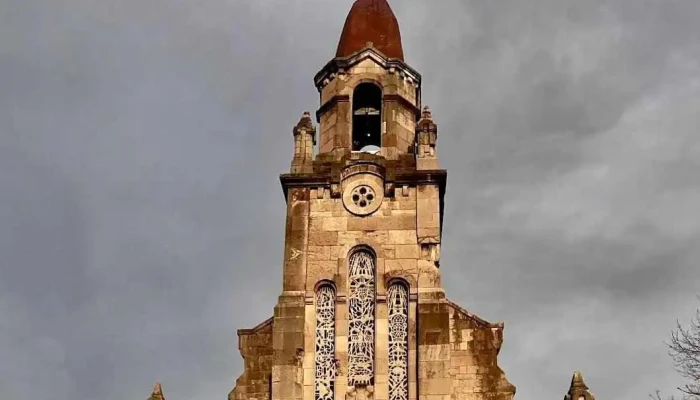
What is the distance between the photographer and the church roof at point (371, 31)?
27859mm

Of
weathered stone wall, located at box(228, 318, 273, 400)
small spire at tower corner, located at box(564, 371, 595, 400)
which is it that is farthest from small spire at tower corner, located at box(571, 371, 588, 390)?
weathered stone wall, located at box(228, 318, 273, 400)

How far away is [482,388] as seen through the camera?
23125mm

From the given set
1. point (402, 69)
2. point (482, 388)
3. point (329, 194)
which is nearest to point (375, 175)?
point (329, 194)

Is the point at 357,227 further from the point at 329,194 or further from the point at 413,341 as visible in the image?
the point at 413,341

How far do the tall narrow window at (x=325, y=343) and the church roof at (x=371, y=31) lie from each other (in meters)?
6.32

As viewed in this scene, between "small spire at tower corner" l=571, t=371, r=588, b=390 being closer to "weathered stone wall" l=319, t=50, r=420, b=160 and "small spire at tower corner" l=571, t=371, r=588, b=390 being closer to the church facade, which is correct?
the church facade

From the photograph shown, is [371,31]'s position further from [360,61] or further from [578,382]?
[578,382]

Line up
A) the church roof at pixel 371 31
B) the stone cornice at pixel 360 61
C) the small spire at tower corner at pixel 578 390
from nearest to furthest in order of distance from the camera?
the small spire at tower corner at pixel 578 390, the stone cornice at pixel 360 61, the church roof at pixel 371 31

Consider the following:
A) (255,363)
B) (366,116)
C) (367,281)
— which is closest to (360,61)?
(366,116)

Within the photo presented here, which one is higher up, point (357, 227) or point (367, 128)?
point (367, 128)

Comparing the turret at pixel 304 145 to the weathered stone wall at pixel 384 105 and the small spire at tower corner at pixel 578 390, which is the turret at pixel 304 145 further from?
the small spire at tower corner at pixel 578 390

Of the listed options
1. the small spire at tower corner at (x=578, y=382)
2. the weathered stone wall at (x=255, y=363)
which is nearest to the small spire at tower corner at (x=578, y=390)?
the small spire at tower corner at (x=578, y=382)

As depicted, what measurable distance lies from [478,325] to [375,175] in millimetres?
3991

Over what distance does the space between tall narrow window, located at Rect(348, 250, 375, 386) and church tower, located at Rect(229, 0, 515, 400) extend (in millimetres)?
23
